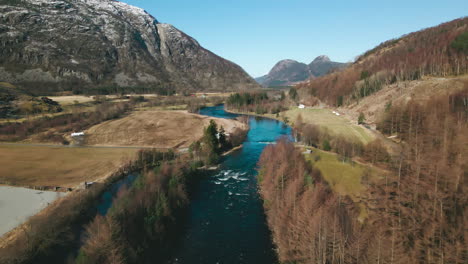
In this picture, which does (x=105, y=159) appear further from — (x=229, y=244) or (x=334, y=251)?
(x=334, y=251)

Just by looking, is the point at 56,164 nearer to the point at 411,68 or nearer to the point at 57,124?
the point at 57,124

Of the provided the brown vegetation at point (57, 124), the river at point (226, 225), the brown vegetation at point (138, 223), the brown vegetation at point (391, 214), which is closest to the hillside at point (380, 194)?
the brown vegetation at point (391, 214)

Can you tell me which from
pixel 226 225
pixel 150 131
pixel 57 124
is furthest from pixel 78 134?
pixel 226 225

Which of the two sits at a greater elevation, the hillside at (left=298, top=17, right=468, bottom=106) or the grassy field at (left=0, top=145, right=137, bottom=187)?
the hillside at (left=298, top=17, right=468, bottom=106)

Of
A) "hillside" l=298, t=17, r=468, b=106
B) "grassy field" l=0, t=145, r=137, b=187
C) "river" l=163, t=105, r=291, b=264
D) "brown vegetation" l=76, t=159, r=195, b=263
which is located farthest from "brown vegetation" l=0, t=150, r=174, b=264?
"hillside" l=298, t=17, r=468, b=106

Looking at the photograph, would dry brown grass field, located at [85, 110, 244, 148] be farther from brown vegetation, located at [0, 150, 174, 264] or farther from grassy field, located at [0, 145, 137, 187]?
brown vegetation, located at [0, 150, 174, 264]

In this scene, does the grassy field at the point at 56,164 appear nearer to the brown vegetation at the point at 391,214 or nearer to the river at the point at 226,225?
the river at the point at 226,225
